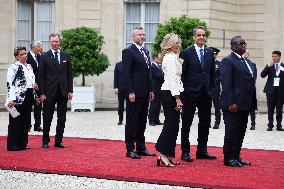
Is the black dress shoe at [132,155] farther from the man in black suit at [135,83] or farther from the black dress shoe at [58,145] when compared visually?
the black dress shoe at [58,145]

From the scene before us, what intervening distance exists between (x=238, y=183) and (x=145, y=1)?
17972mm

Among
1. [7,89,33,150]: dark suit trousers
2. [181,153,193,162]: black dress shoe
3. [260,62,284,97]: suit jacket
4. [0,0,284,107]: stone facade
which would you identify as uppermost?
[0,0,284,107]: stone facade

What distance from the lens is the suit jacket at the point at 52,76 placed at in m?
12.4

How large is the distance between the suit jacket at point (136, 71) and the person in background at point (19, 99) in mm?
2215

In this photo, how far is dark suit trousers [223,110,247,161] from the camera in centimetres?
1013

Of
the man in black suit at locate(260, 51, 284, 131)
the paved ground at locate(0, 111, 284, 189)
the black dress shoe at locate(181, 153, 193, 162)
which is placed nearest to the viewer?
the paved ground at locate(0, 111, 284, 189)

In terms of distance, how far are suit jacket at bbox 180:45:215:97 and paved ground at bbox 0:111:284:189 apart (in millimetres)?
2605

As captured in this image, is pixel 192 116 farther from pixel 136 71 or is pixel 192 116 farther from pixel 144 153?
pixel 136 71

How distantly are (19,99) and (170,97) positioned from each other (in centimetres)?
331

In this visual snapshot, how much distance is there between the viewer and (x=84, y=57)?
23016mm

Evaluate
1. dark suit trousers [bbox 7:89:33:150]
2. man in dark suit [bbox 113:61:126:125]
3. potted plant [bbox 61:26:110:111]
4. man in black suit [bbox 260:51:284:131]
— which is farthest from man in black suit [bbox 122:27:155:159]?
potted plant [bbox 61:26:110:111]

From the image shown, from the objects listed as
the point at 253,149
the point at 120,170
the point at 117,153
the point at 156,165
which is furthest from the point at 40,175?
the point at 253,149

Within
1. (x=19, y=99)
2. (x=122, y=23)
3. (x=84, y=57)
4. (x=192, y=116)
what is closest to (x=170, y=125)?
(x=192, y=116)

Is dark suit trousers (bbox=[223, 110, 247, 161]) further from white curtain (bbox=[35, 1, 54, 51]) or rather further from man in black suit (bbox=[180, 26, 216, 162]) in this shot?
white curtain (bbox=[35, 1, 54, 51])
